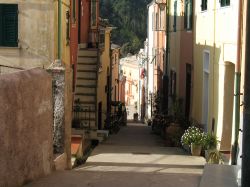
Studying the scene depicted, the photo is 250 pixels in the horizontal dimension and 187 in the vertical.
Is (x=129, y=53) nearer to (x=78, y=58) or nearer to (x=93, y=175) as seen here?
(x=78, y=58)

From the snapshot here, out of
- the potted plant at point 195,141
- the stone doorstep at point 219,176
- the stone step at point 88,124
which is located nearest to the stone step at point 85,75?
the stone step at point 88,124

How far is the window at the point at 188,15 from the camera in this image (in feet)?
66.9

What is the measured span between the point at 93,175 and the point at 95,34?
17.7 meters

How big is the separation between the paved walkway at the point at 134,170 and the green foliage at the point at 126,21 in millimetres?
55577

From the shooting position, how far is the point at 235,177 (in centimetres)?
820

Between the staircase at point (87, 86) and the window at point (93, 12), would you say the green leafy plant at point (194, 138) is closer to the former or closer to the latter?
the staircase at point (87, 86)

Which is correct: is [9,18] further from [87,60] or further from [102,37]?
[102,37]

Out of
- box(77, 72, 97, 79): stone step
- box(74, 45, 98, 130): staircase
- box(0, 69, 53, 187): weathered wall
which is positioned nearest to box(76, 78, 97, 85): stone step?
box(74, 45, 98, 130): staircase

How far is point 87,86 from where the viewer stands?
23062 mm

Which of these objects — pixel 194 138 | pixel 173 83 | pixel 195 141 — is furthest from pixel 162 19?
pixel 195 141

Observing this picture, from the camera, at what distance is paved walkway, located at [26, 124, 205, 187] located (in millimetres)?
8898

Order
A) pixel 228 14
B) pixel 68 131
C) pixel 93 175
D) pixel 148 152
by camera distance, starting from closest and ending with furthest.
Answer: pixel 93 175, pixel 68 131, pixel 228 14, pixel 148 152

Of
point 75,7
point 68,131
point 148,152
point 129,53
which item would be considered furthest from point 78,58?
point 129,53

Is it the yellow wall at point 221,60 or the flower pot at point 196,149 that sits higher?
the yellow wall at point 221,60
